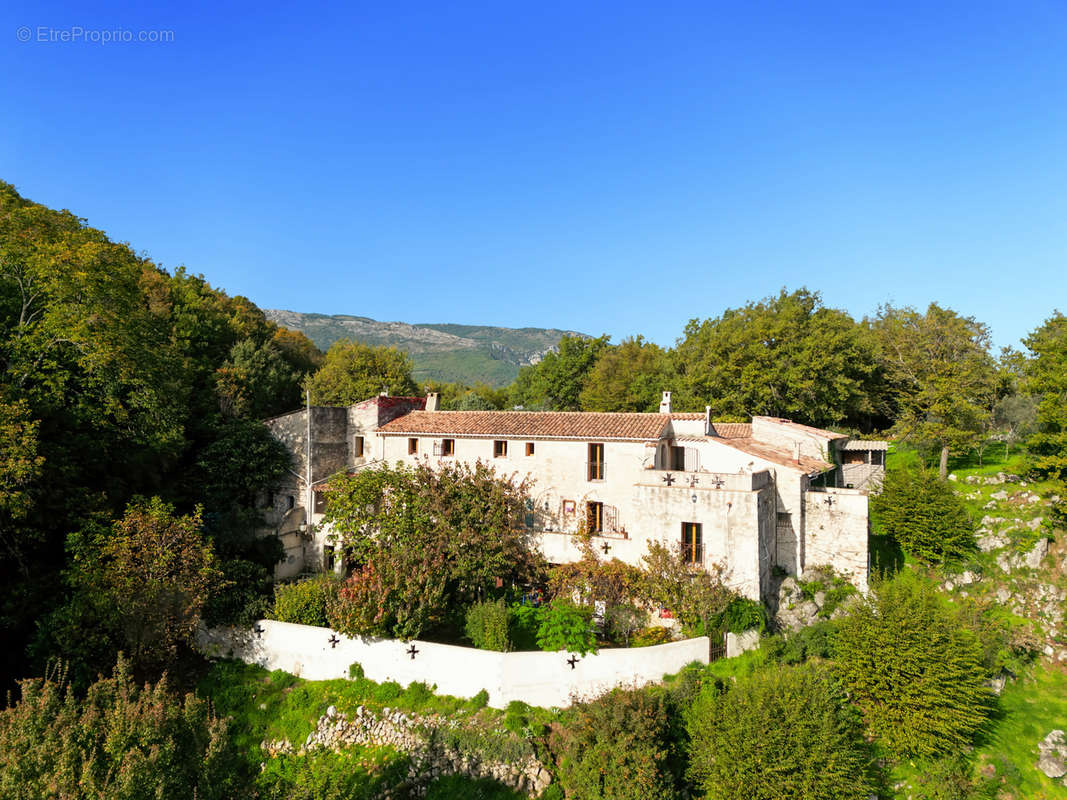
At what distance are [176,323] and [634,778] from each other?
3588cm

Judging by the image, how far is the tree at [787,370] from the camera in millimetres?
40781

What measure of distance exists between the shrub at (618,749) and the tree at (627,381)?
129 feet

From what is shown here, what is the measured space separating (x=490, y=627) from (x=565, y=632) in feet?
8.30

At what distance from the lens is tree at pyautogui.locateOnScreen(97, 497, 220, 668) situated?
18719mm

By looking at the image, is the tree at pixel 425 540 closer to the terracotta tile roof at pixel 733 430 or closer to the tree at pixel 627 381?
the terracotta tile roof at pixel 733 430

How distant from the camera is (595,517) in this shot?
80.7 ft

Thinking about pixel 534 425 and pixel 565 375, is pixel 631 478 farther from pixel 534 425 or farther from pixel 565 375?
pixel 565 375

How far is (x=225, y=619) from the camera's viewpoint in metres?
21.4

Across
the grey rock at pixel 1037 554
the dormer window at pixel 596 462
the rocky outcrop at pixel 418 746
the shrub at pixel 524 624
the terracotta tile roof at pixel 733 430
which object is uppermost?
the terracotta tile roof at pixel 733 430

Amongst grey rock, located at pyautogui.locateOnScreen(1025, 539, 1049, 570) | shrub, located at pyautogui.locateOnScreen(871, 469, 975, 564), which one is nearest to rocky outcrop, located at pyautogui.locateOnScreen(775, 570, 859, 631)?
shrub, located at pyautogui.locateOnScreen(871, 469, 975, 564)

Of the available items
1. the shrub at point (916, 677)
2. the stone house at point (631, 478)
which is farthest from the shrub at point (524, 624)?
the shrub at point (916, 677)

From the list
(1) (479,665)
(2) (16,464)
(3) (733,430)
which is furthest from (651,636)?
(2) (16,464)

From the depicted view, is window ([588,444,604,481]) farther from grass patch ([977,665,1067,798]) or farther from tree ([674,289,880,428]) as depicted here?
tree ([674,289,880,428])

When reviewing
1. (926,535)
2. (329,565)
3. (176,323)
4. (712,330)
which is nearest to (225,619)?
(329,565)
